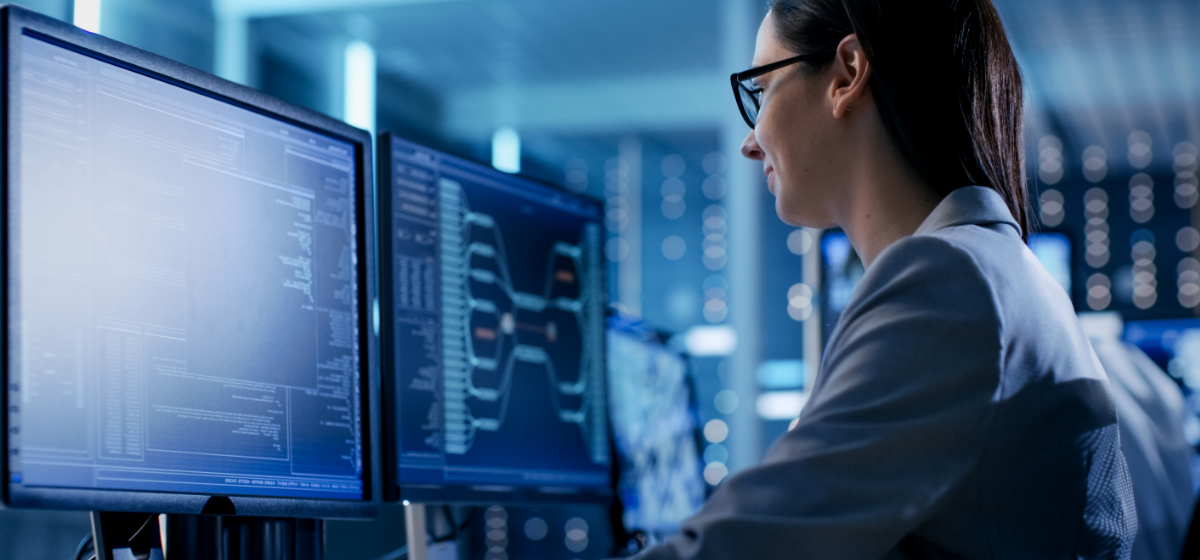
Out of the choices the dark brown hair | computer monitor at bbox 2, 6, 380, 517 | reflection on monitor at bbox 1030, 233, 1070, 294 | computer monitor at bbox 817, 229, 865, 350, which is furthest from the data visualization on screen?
reflection on monitor at bbox 1030, 233, 1070, 294

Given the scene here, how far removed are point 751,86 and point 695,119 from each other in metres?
3.40

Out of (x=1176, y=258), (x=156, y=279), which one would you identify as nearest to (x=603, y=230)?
(x=156, y=279)

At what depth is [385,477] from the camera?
3.73 feet

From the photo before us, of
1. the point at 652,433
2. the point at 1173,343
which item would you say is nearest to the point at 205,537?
the point at 652,433

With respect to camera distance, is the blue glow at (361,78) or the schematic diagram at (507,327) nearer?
the schematic diagram at (507,327)

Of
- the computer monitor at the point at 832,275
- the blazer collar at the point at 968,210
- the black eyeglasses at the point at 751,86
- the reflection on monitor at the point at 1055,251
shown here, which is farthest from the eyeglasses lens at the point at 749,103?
the reflection on monitor at the point at 1055,251

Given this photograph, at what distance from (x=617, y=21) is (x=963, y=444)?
3624 mm

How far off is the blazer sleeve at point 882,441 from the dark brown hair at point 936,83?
207mm

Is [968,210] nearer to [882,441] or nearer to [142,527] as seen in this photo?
[882,441]

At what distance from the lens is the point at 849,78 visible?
3.24 ft

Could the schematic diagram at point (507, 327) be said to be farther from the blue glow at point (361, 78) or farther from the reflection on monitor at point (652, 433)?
the blue glow at point (361, 78)

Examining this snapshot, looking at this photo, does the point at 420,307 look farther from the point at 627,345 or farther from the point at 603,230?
the point at 627,345

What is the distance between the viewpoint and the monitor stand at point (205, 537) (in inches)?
33.5

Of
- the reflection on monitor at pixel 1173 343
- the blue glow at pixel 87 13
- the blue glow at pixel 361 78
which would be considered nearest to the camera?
the blue glow at pixel 87 13
